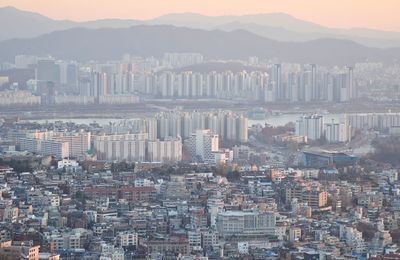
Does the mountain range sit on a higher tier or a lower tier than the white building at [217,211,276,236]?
higher

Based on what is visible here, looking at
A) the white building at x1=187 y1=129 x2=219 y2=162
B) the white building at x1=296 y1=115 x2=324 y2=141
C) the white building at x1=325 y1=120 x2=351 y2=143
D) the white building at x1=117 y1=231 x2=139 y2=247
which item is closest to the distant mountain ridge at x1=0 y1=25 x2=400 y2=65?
the white building at x1=296 y1=115 x2=324 y2=141

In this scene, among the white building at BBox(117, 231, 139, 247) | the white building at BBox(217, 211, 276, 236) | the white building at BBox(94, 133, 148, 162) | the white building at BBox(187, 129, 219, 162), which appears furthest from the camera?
the white building at BBox(94, 133, 148, 162)

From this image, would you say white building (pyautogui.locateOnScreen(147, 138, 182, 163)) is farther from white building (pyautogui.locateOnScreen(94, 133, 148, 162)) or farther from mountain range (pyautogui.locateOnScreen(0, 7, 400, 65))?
mountain range (pyautogui.locateOnScreen(0, 7, 400, 65))

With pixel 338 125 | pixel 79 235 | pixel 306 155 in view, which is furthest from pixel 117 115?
pixel 79 235

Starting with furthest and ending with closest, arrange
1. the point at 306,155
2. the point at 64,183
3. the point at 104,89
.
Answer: the point at 104,89 → the point at 306,155 → the point at 64,183

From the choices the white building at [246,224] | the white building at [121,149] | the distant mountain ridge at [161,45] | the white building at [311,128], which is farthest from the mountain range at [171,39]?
the white building at [246,224]

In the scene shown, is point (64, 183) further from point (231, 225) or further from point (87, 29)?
point (87, 29)

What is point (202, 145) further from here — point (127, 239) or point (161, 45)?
point (161, 45)
